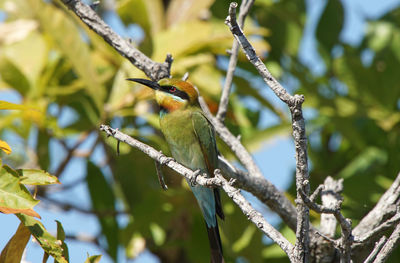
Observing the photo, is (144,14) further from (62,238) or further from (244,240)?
(62,238)

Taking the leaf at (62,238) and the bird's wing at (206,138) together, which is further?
the bird's wing at (206,138)

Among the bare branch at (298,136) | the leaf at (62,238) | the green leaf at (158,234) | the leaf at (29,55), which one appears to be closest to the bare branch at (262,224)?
the bare branch at (298,136)

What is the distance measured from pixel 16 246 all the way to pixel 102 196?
1393 millimetres

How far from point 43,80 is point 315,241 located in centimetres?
164

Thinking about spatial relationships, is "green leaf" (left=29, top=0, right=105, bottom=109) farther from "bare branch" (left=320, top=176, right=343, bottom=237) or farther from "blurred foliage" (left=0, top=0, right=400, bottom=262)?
"bare branch" (left=320, top=176, right=343, bottom=237)

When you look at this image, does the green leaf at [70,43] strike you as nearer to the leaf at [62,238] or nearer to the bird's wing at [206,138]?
the bird's wing at [206,138]

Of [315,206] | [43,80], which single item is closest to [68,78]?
[43,80]

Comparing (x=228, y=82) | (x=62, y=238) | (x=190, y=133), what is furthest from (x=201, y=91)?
(x=62, y=238)

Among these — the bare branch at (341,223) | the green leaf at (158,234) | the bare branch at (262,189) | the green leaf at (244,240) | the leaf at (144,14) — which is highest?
the leaf at (144,14)

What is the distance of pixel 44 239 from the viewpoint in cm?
163

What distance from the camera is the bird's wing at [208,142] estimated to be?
8.04 ft

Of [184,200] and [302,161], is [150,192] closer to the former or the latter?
[184,200]

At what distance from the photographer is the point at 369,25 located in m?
3.47

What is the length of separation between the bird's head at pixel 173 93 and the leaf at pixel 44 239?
105 cm
